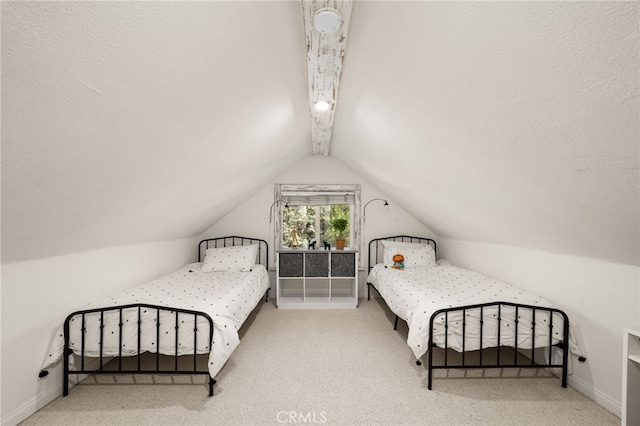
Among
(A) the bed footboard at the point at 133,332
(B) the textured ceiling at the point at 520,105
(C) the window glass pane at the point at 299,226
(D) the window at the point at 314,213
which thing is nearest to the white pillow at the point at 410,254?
(D) the window at the point at 314,213

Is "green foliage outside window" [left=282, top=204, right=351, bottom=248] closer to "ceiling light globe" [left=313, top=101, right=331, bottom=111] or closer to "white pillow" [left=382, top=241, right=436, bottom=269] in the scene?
"white pillow" [left=382, top=241, right=436, bottom=269]

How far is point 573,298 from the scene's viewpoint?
91.4 inches

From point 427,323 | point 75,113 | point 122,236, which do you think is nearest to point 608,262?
point 427,323

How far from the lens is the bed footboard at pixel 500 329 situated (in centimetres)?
224

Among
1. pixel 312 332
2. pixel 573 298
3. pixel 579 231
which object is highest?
pixel 579 231

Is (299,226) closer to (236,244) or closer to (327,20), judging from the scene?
(236,244)

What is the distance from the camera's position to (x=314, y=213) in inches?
198

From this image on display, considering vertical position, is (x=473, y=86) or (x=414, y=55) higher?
(x=414, y=55)

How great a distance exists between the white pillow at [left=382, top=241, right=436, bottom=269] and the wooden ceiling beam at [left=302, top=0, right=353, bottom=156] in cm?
219

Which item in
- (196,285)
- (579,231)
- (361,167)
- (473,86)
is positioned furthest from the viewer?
(361,167)

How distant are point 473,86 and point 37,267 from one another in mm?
2813

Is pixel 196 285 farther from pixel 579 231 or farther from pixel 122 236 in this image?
pixel 579 231

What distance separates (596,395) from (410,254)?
2365mm

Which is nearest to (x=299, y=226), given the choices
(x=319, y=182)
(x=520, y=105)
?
(x=319, y=182)
